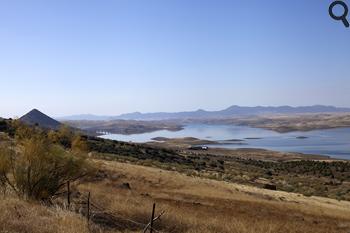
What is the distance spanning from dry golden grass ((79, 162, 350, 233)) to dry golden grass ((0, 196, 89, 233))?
106 inches

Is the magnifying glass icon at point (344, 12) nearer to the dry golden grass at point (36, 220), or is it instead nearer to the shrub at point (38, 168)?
the dry golden grass at point (36, 220)

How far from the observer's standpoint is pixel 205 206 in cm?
2453

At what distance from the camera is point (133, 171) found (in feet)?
129

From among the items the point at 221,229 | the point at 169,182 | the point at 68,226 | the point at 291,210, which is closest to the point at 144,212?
the point at 221,229

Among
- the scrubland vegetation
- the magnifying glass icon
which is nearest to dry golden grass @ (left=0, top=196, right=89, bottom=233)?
the scrubland vegetation

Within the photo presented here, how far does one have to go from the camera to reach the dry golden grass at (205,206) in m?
17.1

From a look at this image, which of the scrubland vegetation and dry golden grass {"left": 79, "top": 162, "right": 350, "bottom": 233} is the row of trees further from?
dry golden grass {"left": 79, "top": 162, "right": 350, "bottom": 233}

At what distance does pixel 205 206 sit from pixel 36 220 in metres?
12.8

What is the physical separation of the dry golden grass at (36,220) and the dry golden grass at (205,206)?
270cm

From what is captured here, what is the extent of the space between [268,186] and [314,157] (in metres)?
56.6

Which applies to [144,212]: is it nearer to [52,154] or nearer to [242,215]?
[52,154]

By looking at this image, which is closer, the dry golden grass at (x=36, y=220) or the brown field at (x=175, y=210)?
the dry golden grass at (x=36, y=220)

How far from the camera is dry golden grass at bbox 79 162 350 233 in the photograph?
17.1 metres

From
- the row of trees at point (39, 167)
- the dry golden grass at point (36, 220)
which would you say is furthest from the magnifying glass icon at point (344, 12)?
the row of trees at point (39, 167)
